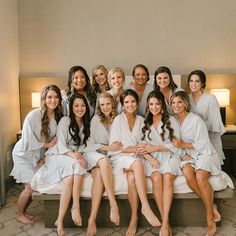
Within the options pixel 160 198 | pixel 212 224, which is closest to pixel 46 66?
pixel 160 198

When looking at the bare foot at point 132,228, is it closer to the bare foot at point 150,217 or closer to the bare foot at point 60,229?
the bare foot at point 150,217

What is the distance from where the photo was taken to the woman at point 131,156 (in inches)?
103

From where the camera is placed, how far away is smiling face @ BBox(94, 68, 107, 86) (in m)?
3.26

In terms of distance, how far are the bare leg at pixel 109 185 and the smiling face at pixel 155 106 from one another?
577 millimetres

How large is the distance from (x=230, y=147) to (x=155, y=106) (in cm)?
152

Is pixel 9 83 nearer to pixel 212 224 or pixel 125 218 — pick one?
pixel 125 218

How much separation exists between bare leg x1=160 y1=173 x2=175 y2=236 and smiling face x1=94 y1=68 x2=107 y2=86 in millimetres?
1161

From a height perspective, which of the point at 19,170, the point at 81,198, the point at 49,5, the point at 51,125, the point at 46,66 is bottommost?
the point at 81,198

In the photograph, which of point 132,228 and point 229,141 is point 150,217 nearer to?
point 132,228

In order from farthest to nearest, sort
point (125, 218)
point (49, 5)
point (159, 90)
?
1. point (49, 5)
2. point (159, 90)
3. point (125, 218)

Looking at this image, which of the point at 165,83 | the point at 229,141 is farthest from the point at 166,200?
the point at 229,141

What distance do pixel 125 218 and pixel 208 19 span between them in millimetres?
2798

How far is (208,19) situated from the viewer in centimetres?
428

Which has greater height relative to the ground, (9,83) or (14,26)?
(14,26)
